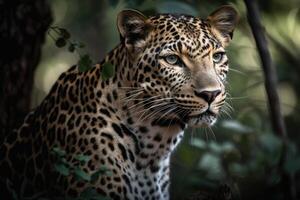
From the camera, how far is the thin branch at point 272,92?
29.2 feet

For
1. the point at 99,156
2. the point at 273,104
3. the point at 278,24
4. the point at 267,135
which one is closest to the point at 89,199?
the point at 99,156

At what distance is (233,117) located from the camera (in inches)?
640

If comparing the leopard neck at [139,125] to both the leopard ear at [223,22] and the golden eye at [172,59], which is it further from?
the leopard ear at [223,22]

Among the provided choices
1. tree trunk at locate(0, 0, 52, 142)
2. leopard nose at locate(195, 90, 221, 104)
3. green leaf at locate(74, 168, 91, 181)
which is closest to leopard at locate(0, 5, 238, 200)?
leopard nose at locate(195, 90, 221, 104)

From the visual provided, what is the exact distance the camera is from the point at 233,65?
59.0 feet

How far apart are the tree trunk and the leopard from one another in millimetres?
1006

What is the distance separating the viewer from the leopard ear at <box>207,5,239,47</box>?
31.2 feet

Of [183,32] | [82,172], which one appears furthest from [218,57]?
[82,172]

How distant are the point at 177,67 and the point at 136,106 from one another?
553 mm

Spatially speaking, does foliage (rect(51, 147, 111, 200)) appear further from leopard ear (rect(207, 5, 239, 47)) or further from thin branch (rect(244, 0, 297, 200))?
leopard ear (rect(207, 5, 239, 47))

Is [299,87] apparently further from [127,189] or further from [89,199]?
[89,199]

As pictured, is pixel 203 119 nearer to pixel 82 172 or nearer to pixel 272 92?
pixel 272 92

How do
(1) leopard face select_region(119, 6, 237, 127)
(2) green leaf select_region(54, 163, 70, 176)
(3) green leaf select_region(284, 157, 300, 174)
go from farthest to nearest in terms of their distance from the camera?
(1) leopard face select_region(119, 6, 237, 127) → (2) green leaf select_region(54, 163, 70, 176) → (3) green leaf select_region(284, 157, 300, 174)

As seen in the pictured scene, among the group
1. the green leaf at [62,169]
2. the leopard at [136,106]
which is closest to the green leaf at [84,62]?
the leopard at [136,106]
